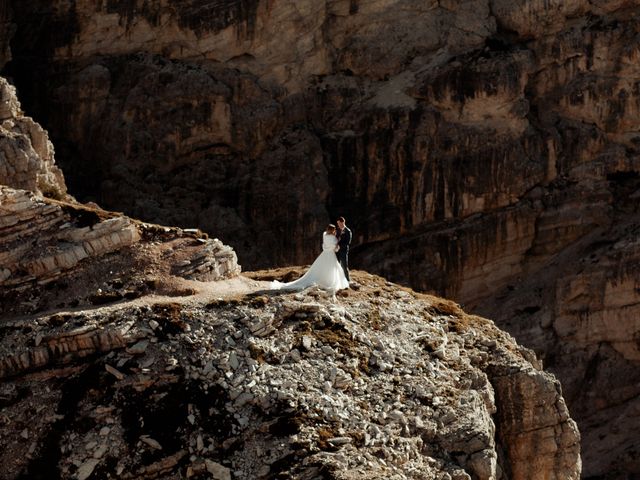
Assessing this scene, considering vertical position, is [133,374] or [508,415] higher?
[133,374]

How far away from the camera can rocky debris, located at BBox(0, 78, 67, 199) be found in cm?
6719

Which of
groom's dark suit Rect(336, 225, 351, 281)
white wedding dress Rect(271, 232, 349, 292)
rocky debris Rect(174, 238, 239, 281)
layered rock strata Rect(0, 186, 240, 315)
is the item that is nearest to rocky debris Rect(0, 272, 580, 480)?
white wedding dress Rect(271, 232, 349, 292)

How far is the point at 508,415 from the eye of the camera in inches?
2277

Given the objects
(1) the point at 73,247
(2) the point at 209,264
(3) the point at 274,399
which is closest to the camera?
(3) the point at 274,399

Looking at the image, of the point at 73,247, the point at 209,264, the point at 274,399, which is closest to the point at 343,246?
the point at 209,264

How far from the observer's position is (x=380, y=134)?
96125mm

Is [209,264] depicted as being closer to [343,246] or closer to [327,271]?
[327,271]

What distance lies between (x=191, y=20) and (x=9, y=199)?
1597 inches

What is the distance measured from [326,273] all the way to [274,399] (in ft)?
25.5

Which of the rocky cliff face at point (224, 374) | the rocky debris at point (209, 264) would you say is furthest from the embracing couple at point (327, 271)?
the rocky debris at point (209, 264)

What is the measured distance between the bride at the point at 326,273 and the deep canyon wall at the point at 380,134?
35257mm

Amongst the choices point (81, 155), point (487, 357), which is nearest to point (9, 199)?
point (487, 357)

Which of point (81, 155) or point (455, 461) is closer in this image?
point (455, 461)

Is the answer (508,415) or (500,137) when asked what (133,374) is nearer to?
(508,415)
